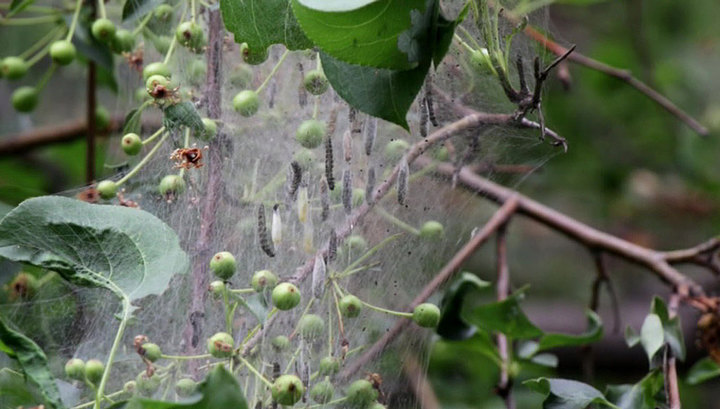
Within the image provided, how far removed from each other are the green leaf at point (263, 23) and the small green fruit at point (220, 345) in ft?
1.05

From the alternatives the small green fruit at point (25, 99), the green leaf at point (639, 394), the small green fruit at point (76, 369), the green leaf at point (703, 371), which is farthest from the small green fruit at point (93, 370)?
the green leaf at point (703, 371)

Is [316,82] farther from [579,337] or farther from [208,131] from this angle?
[579,337]

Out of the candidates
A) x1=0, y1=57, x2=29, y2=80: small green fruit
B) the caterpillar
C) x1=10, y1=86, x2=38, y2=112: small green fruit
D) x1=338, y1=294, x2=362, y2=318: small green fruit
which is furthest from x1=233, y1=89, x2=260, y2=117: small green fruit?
x1=10, y1=86, x2=38, y2=112: small green fruit

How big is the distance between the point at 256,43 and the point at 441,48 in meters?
0.22

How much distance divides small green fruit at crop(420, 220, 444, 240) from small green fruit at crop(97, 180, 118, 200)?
40cm

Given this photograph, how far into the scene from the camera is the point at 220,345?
937 millimetres

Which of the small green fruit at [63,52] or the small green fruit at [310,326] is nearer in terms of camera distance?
the small green fruit at [310,326]

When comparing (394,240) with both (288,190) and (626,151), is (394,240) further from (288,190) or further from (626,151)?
(626,151)

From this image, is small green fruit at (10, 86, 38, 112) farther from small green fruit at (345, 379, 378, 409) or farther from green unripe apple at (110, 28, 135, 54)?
small green fruit at (345, 379, 378, 409)

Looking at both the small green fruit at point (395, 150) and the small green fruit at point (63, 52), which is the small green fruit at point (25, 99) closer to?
the small green fruit at point (63, 52)

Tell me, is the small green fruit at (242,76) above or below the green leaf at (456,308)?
above

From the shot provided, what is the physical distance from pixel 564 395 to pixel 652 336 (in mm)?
233

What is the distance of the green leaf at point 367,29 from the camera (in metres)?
0.86

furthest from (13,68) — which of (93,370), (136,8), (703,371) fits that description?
(703,371)
